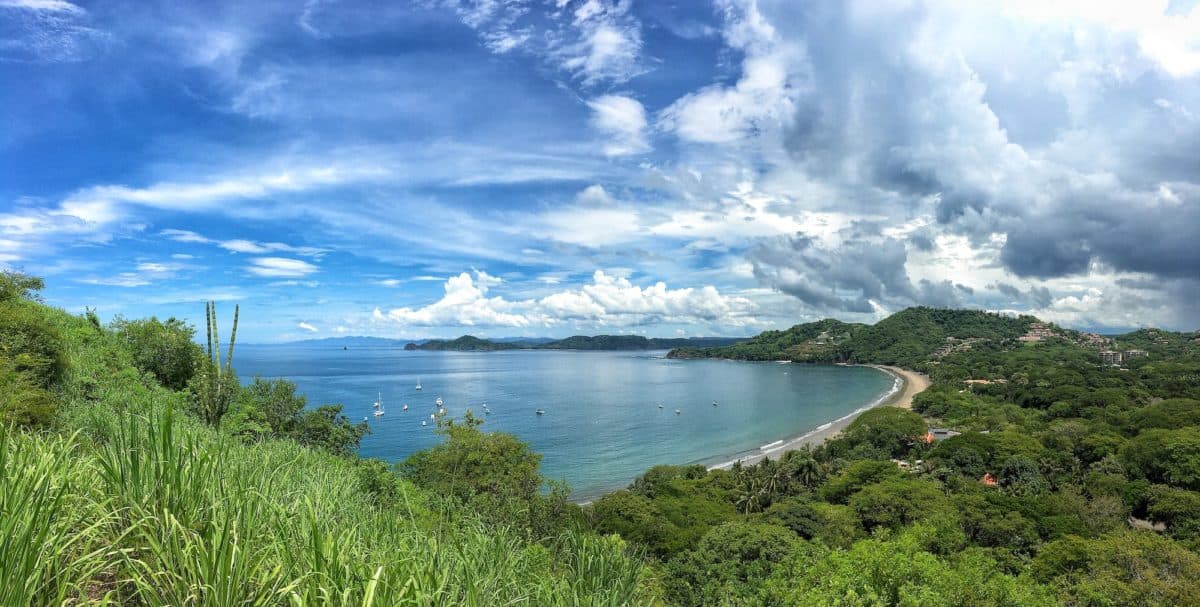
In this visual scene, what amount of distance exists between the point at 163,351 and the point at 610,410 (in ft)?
172

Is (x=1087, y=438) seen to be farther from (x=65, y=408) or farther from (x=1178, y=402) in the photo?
(x=65, y=408)

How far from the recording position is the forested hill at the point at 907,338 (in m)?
156

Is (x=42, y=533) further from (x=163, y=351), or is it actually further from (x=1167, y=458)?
(x=1167, y=458)

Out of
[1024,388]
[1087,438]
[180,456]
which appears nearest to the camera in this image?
[180,456]

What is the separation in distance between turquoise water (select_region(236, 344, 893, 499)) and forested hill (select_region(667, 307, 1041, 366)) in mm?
32616

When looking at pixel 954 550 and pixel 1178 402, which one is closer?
pixel 954 550

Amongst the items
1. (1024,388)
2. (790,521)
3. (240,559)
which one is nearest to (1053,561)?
(790,521)

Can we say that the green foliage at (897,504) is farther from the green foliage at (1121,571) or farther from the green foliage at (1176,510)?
the green foliage at (1176,510)

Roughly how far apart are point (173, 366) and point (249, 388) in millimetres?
6326

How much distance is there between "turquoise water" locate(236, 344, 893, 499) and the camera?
4744 centimetres

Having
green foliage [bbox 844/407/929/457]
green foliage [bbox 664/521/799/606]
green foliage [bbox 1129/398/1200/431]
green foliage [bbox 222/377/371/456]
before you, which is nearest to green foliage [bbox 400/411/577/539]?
green foliage [bbox 664/521/799/606]

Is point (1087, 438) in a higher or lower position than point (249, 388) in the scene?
lower

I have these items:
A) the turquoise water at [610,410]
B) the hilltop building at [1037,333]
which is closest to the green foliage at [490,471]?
the turquoise water at [610,410]

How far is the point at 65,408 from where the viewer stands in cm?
970
